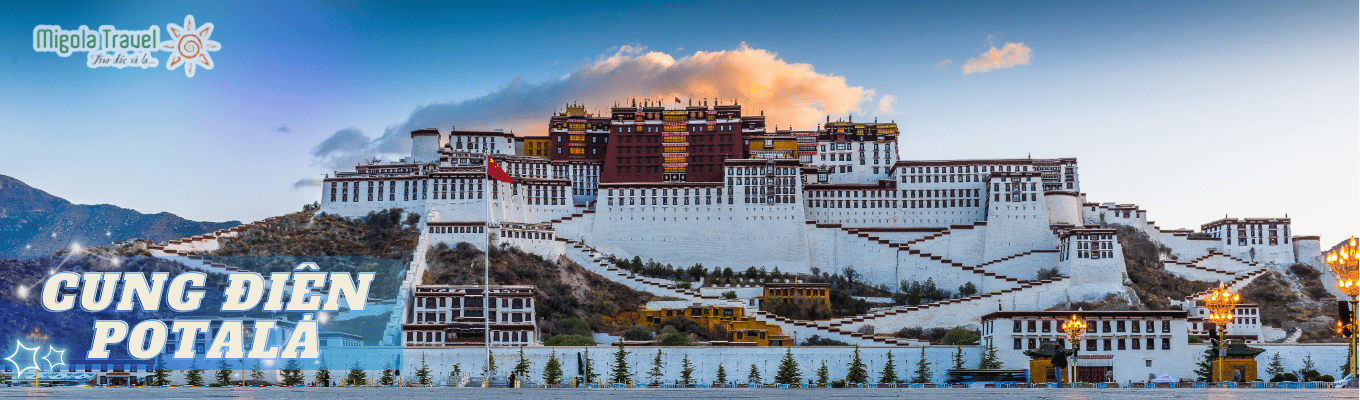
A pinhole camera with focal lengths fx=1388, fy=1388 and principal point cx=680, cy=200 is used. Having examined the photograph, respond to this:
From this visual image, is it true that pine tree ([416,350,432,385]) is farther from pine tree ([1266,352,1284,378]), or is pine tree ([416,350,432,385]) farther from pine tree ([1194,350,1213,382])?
pine tree ([1266,352,1284,378])

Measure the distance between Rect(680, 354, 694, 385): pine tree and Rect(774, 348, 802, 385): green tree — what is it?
5.17 m

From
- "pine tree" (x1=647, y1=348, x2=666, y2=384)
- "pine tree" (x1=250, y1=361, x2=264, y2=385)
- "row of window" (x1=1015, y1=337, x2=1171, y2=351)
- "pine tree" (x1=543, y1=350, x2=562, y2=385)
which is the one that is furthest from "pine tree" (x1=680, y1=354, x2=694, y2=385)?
"pine tree" (x1=250, y1=361, x2=264, y2=385)

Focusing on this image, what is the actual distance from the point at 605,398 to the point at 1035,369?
3219 cm

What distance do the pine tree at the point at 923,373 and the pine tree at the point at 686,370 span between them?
13685mm

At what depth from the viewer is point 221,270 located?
340 ft

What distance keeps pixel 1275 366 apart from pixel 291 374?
59326 mm

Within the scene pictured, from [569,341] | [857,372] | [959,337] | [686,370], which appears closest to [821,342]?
[959,337]

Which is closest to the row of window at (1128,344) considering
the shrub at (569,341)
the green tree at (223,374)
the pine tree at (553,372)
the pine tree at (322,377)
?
the shrub at (569,341)

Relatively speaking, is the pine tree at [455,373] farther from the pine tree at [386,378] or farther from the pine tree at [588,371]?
the pine tree at [588,371]

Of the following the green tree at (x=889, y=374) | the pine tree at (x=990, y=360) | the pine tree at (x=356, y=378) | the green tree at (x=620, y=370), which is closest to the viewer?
the pine tree at (x=356, y=378)

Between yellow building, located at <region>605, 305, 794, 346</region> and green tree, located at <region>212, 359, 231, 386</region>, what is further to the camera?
yellow building, located at <region>605, 305, 794, 346</region>

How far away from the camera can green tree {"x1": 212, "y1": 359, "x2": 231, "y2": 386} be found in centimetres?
8038

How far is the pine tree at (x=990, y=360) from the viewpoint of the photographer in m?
85.0

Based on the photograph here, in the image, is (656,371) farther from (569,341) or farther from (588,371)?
(569,341)
